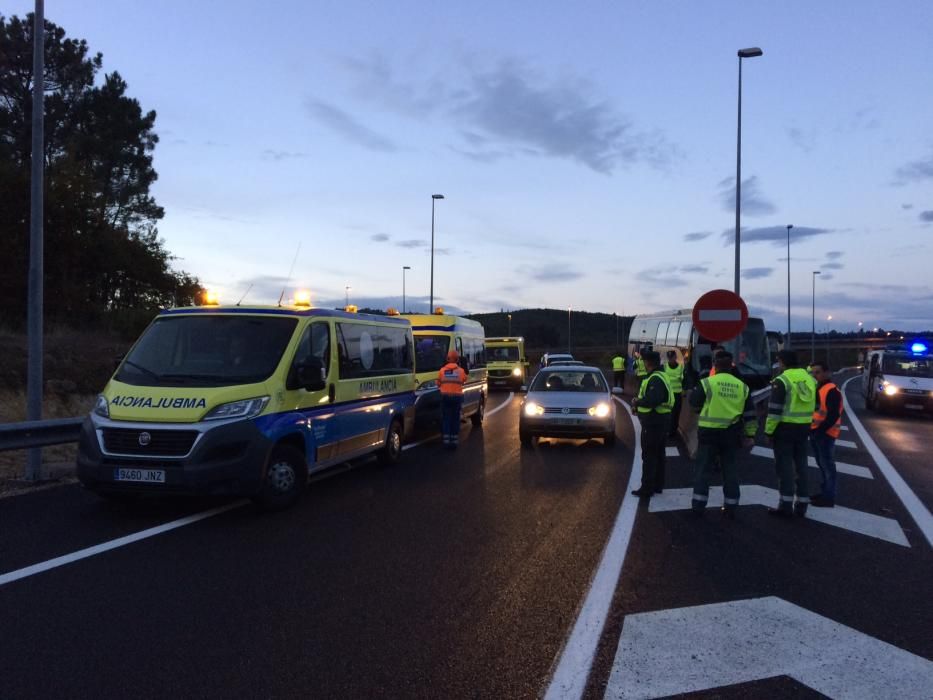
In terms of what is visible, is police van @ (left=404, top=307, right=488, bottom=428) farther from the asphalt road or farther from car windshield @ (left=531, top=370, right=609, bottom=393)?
the asphalt road

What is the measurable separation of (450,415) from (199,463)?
6.53m

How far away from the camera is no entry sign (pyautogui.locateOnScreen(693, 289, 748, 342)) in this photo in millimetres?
12812

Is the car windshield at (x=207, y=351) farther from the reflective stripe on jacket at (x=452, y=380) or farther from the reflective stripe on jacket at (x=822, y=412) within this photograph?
the reflective stripe on jacket at (x=822, y=412)

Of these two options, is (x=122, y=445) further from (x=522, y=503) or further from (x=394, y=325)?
(x=394, y=325)

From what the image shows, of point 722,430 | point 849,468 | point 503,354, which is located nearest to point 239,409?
point 722,430

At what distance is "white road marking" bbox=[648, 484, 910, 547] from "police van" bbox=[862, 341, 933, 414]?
15.0m

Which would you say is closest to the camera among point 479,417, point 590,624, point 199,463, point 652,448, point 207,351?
point 590,624

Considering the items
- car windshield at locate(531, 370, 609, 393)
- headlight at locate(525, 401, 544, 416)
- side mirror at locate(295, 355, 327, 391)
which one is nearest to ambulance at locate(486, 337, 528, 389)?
car windshield at locate(531, 370, 609, 393)

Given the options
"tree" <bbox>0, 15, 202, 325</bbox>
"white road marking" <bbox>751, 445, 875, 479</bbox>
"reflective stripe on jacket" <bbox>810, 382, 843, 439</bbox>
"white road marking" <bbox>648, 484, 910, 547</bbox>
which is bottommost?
"white road marking" <bbox>751, 445, 875, 479</bbox>

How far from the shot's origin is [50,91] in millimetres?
33219

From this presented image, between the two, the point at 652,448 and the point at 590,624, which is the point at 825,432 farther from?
the point at 590,624

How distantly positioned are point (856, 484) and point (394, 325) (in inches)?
274

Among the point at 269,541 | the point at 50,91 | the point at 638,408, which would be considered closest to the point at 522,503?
the point at 638,408

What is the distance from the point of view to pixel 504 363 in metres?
33.1
